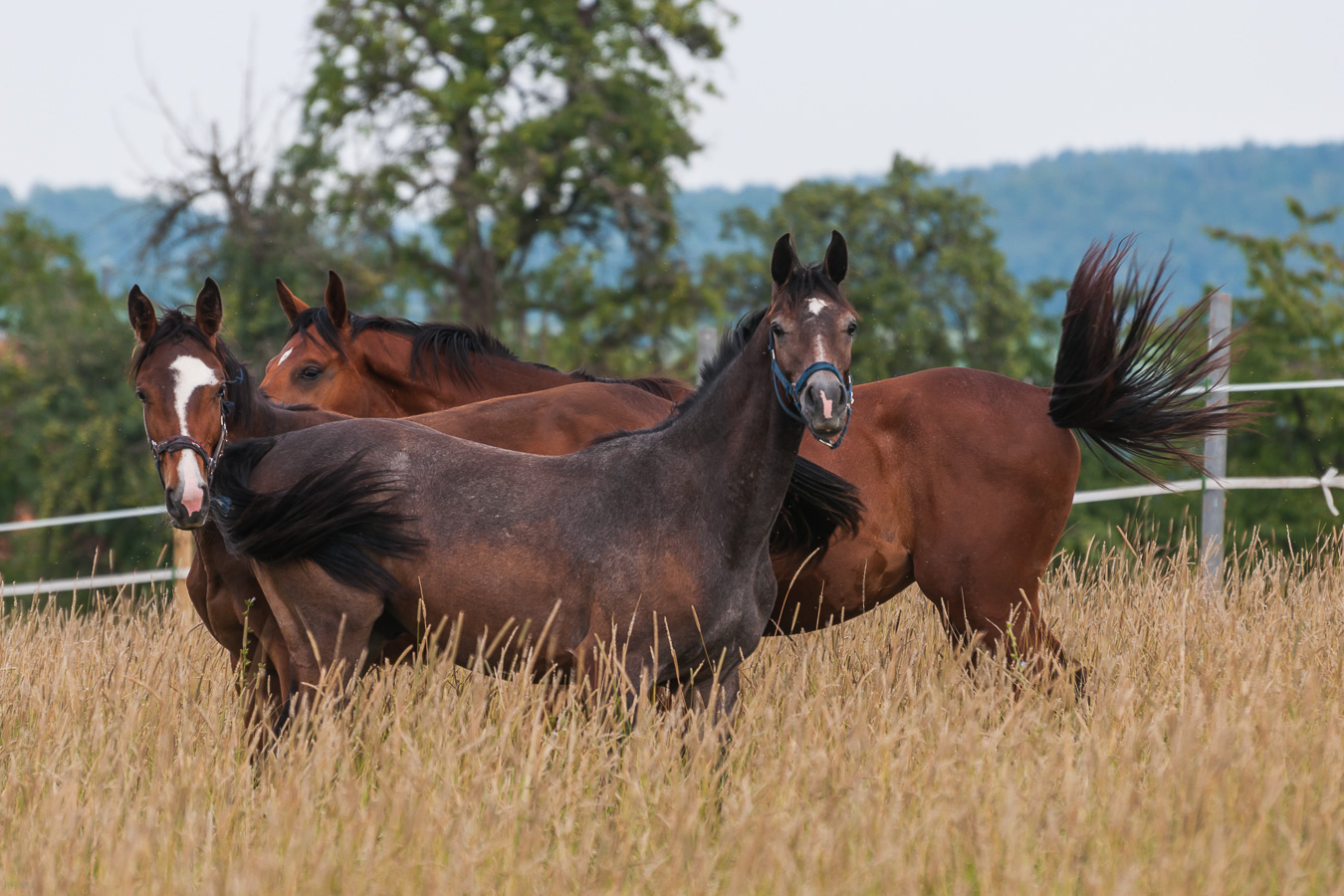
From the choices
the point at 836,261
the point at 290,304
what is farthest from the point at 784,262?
the point at 290,304

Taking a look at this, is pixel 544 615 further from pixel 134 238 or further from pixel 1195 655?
pixel 134 238

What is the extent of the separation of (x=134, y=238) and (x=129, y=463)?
5.33 metres

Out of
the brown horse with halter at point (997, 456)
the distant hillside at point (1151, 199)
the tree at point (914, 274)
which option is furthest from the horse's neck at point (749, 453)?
the distant hillside at point (1151, 199)

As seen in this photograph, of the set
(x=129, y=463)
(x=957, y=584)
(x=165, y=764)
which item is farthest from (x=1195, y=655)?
(x=129, y=463)

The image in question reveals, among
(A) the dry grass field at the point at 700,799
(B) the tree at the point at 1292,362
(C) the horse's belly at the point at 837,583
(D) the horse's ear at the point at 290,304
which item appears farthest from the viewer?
(B) the tree at the point at 1292,362

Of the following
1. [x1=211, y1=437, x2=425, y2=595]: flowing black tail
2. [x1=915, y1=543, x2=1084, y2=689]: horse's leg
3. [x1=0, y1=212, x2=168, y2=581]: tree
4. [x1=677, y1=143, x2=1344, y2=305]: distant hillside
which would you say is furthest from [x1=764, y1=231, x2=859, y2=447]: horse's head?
[x1=677, y1=143, x2=1344, y2=305]: distant hillside

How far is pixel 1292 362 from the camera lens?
22719 millimetres

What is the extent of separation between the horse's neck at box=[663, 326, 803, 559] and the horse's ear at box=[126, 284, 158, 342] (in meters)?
1.93

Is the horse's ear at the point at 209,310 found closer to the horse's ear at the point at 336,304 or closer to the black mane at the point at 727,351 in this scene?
the horse's ear at the point at 336,304

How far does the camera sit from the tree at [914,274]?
2767 centimetres

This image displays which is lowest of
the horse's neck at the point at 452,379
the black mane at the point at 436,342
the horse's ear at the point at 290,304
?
the horse's neck at the point at 452,379

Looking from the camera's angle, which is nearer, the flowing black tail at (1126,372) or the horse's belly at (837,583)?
the horse's belly at (837,583)

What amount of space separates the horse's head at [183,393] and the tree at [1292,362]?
15148 mm

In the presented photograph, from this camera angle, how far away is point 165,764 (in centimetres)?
352
